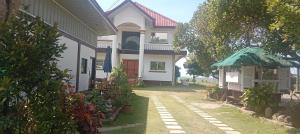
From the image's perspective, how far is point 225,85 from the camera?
27.6 metres

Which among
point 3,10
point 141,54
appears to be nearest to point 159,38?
point 141,54

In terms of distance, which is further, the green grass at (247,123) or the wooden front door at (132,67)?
the wooden front door at (132,67)

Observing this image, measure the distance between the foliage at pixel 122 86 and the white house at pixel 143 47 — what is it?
18.8 m

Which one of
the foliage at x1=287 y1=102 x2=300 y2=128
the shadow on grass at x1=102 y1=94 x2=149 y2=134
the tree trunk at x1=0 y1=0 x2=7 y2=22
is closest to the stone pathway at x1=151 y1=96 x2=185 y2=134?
the shadow on grass at x1=102 y1=94 x2=149 y2=134

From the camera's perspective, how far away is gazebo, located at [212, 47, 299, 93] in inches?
830

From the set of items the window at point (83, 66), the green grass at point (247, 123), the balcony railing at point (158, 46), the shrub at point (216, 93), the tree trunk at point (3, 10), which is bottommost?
the green grass at point (247, 123)

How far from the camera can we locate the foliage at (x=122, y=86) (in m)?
17.0

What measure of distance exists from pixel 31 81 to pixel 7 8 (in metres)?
1.60

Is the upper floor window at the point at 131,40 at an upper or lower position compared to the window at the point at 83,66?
upper

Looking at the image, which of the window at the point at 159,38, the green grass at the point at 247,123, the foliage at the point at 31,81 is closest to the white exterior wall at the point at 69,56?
the green grass at the point at 247,123

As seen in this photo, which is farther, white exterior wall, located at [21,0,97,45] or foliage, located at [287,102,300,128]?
foliage, located at [287,102,300,128]

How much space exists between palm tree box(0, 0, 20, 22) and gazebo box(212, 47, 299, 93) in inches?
619

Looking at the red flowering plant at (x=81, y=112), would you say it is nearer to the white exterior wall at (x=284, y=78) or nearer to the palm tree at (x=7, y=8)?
the palm tree at (x=7, y=8)

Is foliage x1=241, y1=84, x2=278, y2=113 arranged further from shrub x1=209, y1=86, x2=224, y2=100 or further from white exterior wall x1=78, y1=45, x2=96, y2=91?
shrub x1=209, y1=86, x2=224, y2=100
